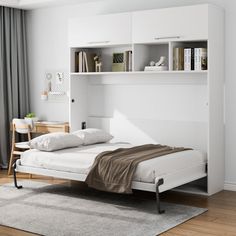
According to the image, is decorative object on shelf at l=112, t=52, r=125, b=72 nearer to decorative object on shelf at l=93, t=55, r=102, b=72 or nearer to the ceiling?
decorative object on shelf at l=93, t=55, r=102, b=72

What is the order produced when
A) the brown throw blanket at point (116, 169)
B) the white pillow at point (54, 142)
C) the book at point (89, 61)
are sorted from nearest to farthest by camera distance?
the brown throw blanket at point (116, 169) → the white pillow at point (54, 142) → the book at point (89, 61)

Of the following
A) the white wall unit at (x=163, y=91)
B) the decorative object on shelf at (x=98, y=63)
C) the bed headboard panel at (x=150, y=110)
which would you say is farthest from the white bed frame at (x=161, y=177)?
the decorative object on shelf at (x=98, y=63)

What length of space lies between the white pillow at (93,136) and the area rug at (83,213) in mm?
587

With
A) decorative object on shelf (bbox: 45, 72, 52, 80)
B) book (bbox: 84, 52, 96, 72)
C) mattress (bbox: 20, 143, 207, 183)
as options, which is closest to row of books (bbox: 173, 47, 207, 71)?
mattress (bbox: 20, 143, 207, 183)

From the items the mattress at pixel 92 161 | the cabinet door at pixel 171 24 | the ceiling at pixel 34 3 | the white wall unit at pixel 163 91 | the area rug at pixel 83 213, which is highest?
the ceiling at pixel 34 3

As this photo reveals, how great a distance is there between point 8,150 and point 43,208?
2.44m

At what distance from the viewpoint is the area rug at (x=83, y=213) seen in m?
4.17

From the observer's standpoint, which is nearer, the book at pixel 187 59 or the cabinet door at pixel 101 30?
the book at pixel 187 59

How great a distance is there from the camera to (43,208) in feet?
15.8

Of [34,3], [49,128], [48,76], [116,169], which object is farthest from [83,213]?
[34,3]

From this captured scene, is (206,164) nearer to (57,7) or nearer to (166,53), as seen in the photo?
(166,53)

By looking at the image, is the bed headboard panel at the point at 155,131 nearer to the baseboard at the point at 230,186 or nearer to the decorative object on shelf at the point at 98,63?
the baseboard at the point at 230,186

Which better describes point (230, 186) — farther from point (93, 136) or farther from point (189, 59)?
point (93, 136)

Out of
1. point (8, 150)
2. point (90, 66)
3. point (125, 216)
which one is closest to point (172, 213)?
point (125, 216)
